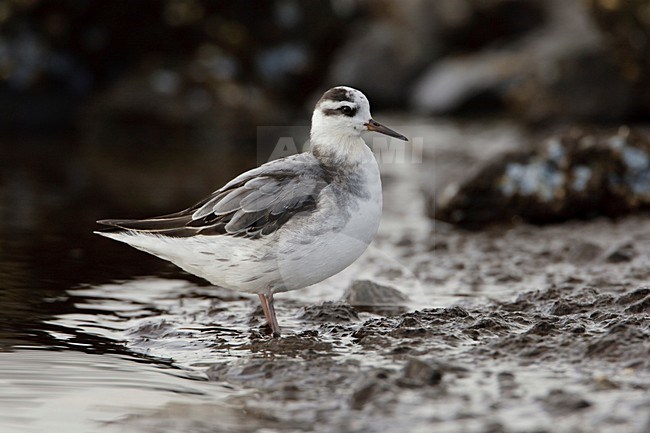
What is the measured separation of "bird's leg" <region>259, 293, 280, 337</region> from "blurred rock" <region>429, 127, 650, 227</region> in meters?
4.56

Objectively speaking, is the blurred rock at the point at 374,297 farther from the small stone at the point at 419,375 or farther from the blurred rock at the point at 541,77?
the blurred rock at the point at 541,77

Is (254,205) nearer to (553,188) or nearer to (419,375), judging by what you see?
(419,375)

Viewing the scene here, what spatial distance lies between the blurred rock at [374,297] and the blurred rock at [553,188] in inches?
129

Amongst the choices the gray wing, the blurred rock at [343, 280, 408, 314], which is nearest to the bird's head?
the gray wing

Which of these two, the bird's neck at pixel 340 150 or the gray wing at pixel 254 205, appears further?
the bird's neck at pixel 340 150

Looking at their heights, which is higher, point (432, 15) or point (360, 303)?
point (432, 15)

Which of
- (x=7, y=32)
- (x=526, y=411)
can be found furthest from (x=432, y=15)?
(x=526, y=411)

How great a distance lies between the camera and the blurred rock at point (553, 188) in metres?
11.6

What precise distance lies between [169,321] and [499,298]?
2834 mm

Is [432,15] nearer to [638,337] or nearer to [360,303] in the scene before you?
[360,303]

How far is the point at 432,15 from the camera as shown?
23.7 m

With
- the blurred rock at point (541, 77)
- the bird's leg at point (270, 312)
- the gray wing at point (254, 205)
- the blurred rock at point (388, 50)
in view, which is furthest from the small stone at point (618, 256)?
the blurred rock at point (388, 50)

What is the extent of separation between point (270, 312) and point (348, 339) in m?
0.68

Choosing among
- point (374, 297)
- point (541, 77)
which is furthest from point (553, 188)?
point (541, 77)
